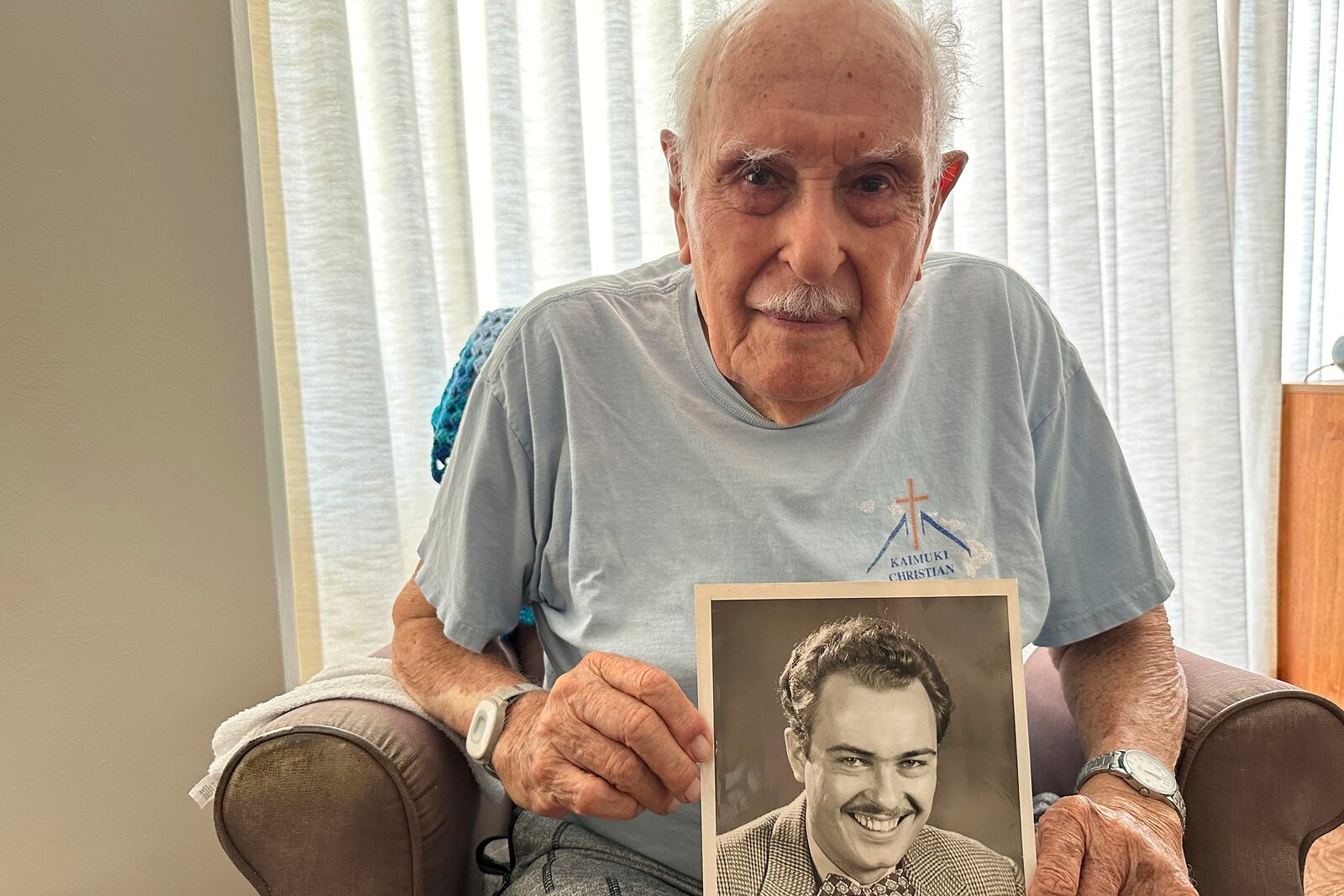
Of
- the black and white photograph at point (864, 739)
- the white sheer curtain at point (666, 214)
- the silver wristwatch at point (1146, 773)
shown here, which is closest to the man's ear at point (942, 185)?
the black and white photograph at point (864, 739)

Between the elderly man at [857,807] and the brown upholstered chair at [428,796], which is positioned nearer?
the elderly man at [857,807]

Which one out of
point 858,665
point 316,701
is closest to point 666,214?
point 316,701

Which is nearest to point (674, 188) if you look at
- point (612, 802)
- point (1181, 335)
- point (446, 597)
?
point (446, 597)

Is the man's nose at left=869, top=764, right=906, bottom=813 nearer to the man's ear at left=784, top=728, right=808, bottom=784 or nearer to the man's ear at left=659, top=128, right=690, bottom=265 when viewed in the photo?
the man's ear at left=784, top=728, right=808, bottom=784

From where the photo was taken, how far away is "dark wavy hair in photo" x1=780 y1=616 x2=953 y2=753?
0.73 meters

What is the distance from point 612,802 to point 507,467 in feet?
1.48

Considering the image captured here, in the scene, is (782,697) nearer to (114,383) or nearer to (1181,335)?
(114,383)

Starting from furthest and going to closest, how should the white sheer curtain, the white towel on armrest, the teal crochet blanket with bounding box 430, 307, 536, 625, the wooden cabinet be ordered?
1. the wooden cabinet
2. the white sheer curtain
3. the teal crochet blanket with bounding box 430, 307, 536, 625
4. the white towel on armrest

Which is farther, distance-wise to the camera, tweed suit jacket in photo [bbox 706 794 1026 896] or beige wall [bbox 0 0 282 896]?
beige wall [bbox 0 0 282 896]

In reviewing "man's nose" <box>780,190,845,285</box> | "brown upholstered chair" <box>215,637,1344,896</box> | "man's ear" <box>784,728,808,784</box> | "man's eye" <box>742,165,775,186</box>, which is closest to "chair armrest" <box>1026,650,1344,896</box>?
"brown upholstered chair" <box>215,637,1344,896</box>

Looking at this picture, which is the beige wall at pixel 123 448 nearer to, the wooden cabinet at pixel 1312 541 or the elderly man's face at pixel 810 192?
the elderly man's face at pixel 810 192

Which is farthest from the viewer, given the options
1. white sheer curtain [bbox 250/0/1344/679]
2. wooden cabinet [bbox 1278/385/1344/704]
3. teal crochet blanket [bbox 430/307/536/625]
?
wooden cabinet [bbox 1278/385/1344/704]

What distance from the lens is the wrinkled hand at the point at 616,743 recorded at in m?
0.73

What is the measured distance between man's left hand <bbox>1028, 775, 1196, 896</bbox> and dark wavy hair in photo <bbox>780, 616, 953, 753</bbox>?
0.14 meters
